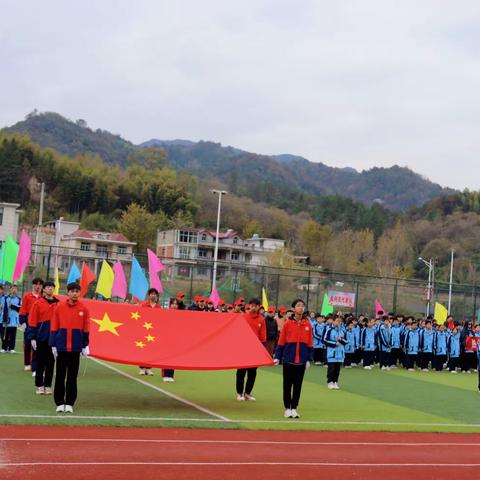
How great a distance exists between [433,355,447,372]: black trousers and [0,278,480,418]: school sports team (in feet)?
0.11

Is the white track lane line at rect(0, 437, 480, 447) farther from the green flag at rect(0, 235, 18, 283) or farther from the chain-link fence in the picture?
the chain-link fence

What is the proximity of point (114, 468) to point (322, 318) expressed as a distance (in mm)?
16444

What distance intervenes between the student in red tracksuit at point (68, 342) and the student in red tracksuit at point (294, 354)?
3051 mm

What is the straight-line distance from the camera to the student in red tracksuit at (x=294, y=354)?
1214 cm

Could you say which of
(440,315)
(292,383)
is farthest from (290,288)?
(292,383)

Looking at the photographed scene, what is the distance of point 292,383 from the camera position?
40.3 feet

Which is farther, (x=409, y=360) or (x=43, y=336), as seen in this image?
(x=409, y=360)

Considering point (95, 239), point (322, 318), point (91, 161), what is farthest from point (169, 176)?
point (322, 318)

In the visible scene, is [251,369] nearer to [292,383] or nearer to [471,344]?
[292,383]

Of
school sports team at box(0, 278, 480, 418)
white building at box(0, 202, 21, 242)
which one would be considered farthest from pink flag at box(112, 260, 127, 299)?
white building at box(0, 202, 21, 242)

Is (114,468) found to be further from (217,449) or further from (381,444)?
(381,444)

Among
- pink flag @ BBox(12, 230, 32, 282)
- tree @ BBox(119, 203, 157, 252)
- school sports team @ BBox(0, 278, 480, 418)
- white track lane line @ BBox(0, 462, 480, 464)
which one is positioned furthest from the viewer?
tree @ BBox(119, 203, 157, 252)

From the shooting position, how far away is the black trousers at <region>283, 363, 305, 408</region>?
1219 cm

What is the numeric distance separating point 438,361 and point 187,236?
66820 millimetres
